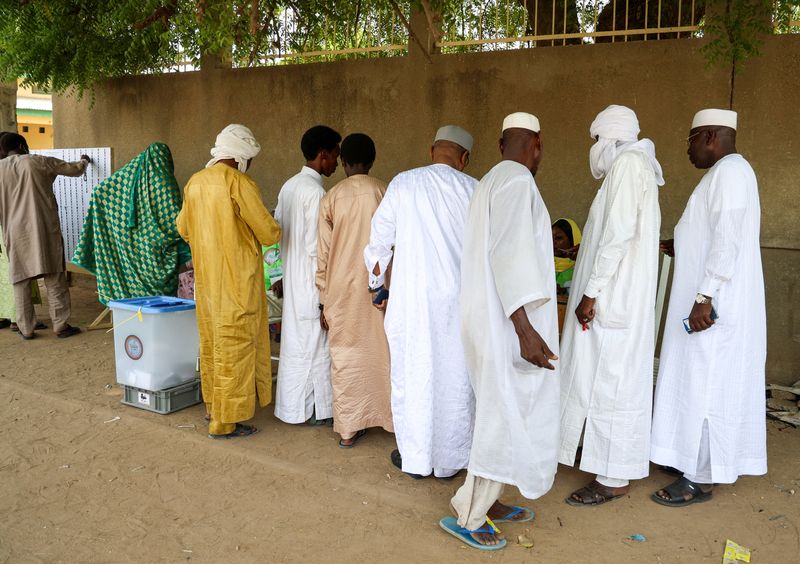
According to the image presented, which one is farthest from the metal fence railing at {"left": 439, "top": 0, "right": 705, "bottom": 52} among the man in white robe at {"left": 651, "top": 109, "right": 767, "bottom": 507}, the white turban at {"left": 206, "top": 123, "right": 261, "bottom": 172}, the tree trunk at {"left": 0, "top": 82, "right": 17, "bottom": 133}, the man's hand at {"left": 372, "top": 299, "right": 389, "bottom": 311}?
the tree trunk at {"left": 0, "top": 82, "right": 17, "bottom": 133}

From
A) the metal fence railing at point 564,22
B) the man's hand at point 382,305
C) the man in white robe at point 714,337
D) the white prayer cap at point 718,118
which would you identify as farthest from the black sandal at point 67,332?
the white prayer cap at point 718,118

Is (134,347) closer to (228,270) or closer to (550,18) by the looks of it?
(228,270)

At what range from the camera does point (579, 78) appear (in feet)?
17.1

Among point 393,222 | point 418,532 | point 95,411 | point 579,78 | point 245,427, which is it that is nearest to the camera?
point 418,532

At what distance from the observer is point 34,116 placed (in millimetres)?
19375

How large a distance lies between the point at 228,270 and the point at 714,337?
2.57 meters

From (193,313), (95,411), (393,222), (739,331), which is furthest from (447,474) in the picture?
(95,411)

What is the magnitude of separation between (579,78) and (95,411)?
4.22m

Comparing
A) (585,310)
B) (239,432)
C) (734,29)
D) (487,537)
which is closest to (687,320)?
(585,310)

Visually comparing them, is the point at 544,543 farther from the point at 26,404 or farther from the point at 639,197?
the point at 26,404

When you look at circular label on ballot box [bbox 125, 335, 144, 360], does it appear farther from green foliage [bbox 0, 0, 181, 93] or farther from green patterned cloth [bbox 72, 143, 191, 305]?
green foliage [bbox 0, 0, 181, 93]

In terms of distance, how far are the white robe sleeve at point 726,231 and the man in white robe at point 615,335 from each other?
0.77 feet

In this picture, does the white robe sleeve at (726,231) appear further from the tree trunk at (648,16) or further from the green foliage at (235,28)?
the tree trunk at (648,16)

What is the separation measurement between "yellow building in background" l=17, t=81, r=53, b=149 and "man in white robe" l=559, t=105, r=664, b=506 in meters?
19.4
